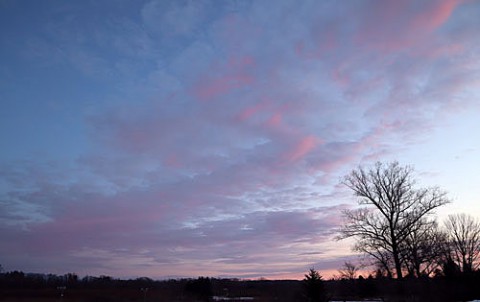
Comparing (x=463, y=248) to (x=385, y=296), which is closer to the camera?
(x=385, y=296)

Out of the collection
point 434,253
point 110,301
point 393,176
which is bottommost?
point 110,301

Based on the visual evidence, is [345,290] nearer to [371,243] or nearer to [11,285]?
[371,243]

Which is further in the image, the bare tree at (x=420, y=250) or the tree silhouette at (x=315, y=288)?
the bare tree at (x=420, y=250)

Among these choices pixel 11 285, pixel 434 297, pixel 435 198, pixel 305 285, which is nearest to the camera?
pixel 305 285

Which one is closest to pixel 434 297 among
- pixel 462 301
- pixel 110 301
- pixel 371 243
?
pixel 462 301

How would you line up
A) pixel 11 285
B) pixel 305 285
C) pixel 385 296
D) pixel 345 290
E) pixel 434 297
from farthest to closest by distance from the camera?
pixel 11 285
pixel 345 290
pixel 385 296
pixel 434 297
pixel 305 285

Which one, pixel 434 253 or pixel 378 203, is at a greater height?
pixel 378 203

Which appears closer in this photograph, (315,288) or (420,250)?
(315,288)

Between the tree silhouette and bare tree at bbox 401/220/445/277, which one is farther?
bare tree at bbox 401/220/445/277

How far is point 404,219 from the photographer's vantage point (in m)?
37.8

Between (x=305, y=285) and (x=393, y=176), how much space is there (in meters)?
18.2

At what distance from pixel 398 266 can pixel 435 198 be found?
7.53 meters

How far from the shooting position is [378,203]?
3947 centimetres

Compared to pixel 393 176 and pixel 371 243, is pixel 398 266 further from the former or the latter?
pixel 393 176
